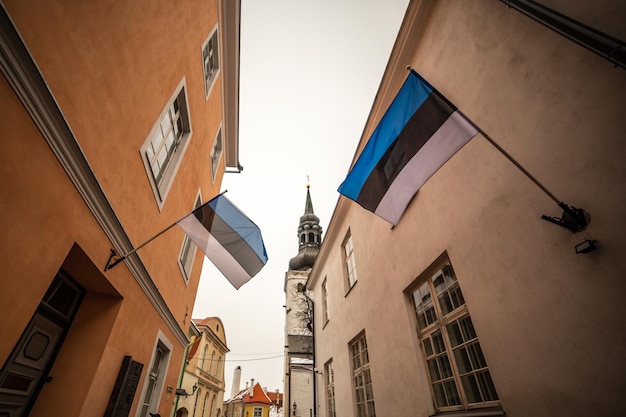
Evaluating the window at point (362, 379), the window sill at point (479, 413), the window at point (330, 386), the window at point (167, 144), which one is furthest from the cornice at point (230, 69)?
the window sill at point (479, 413)

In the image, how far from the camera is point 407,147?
357 cm

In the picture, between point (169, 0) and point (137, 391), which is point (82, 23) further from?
point (137, 391)

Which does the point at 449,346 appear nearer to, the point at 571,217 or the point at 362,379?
the point at 571,217

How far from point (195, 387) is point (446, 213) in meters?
23.2

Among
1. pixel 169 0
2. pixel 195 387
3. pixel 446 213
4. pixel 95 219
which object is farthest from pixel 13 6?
pixel 195 387

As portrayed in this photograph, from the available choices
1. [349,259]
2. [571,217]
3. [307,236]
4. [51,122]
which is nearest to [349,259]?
[349,259]

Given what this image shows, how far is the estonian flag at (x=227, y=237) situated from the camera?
15.9 feet

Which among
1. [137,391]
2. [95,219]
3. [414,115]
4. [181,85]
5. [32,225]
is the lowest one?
[137,391]

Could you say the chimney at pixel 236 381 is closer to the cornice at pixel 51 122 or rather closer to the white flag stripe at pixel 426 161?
the cornice at pixel 51 122

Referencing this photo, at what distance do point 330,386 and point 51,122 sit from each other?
10.7 m

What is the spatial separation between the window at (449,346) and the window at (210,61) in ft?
21.9

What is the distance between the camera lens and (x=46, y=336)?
3605mm

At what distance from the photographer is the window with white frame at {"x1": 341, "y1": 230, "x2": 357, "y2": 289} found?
8805 millimetres

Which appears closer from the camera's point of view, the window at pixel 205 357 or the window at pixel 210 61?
the window at pixel 210 61
